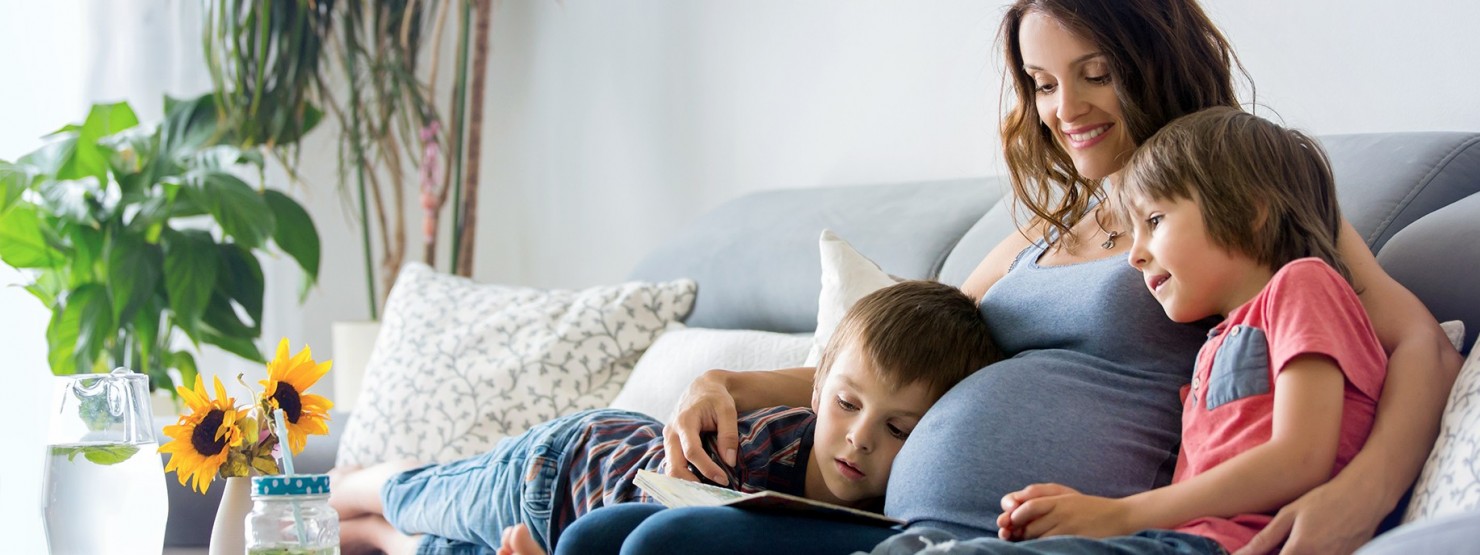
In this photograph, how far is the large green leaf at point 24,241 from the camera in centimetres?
255

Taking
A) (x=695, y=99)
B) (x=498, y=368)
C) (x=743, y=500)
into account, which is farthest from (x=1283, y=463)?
(x=695, y=99)

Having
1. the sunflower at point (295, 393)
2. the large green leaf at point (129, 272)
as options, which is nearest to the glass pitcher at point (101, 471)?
the sunflower at point (295, 393)

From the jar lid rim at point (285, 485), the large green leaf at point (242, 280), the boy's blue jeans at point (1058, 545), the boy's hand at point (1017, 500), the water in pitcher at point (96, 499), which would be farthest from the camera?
the large green leaf at point (242, 280)

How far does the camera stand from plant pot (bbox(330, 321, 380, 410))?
2.75m

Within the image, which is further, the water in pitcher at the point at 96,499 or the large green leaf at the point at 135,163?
the large green leaf at the point at 135,163

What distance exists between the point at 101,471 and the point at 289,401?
17 cm

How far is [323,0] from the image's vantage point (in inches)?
118

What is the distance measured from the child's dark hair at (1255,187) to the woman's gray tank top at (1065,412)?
0.13m

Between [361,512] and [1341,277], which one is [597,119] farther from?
[1341,277]

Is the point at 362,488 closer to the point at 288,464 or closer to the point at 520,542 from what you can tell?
the point at 288,464

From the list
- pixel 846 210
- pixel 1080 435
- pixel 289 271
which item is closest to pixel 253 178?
pixel 289 271

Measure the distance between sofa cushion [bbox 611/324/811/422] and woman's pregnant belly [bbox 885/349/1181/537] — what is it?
0.59 metres

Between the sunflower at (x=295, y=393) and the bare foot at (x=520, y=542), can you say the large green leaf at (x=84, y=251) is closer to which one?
the sunflower at (x=295, y=393)

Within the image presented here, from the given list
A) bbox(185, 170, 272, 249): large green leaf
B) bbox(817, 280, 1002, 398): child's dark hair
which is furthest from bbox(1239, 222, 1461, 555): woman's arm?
bbox(185, 170, 272, 249): large green leaf
